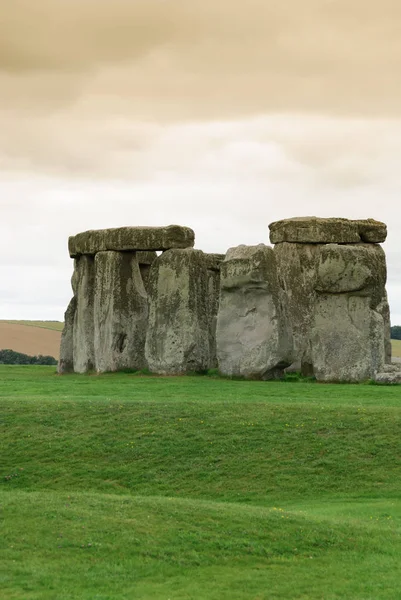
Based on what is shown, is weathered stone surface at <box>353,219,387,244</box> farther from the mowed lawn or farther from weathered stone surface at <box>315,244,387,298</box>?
the mowed lawn

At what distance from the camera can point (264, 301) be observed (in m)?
34.5

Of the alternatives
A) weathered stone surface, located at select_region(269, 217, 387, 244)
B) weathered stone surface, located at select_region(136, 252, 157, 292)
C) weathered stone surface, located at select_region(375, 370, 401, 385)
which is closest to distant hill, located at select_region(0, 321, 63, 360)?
weathered stone surface, located at select_region(136, 252, 157, 292)

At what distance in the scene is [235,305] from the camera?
34.9 m

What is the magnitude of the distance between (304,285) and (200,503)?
22938 mm

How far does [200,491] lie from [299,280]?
2024 cm

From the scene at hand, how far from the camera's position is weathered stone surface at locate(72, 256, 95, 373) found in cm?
4069

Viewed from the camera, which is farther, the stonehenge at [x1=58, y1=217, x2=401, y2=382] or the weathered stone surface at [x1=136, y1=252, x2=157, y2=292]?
the weathered stone surface at [x1=136, y1=252, x2=157, y2=292]

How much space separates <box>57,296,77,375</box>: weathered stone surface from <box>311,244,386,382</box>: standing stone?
11.7 meters

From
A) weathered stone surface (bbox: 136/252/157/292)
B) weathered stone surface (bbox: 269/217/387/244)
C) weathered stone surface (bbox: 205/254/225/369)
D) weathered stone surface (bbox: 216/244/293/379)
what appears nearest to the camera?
weathered stone surface (bbox: 216/244/293/379)

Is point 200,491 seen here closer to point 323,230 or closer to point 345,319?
point 345,319

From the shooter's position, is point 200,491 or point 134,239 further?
point 134,239

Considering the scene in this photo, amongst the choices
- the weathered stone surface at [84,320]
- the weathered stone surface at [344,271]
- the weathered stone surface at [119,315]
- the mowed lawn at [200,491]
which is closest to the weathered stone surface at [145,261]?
the weathered stone surface at [84,320]

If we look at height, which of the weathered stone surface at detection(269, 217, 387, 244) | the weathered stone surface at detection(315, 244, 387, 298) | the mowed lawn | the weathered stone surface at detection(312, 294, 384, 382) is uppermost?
the weathered stone surface at detection(269, 217, 387, 244)

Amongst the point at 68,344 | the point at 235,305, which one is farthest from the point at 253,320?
the point at 68,344
